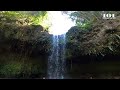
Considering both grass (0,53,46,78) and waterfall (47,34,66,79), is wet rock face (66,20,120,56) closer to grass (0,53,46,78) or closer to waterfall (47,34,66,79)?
waterfall (47,34,66,79)

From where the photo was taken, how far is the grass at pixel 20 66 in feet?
15.6

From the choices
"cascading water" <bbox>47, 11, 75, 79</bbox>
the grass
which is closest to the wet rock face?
"cascading water" <bbox>47, 11, 75, 79</bbox>

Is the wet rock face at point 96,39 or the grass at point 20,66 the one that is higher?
the wet rock face at point 96,39

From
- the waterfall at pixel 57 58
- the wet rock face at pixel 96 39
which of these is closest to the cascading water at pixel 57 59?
the waterfall at pixel 57 58

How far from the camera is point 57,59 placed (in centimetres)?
487

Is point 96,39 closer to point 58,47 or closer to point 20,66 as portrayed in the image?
point 58,47

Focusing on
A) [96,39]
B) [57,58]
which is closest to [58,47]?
[57,58]

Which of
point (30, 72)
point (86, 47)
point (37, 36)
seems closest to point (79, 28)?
point (86, 47)

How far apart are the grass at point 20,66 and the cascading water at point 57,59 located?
16cm

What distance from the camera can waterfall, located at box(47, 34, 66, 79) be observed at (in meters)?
4.82

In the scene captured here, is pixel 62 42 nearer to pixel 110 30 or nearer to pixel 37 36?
pixel 37 36

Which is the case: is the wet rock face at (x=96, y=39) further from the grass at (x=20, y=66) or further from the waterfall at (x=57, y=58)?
the grass at (x=20, y=66)

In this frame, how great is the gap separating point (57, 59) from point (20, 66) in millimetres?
695
